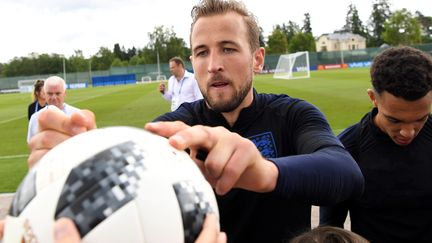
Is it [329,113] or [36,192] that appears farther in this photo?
[329,113]

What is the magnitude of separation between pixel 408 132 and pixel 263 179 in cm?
161

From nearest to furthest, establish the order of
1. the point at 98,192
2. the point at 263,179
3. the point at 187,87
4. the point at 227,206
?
the point at 98,192 < the point at 263,179 < the point at 227,206 < the point at 187,87

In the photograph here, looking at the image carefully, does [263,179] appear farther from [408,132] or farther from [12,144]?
[12,144]

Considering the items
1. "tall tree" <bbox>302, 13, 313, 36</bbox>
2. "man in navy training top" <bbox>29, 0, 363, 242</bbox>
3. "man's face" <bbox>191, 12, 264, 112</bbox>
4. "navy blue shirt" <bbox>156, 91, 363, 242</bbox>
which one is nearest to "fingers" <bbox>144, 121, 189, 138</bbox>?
"man in navy training top" <bbox>29, 0, 363, 242</bbox>

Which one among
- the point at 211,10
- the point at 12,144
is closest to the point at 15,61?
the point at 12,144

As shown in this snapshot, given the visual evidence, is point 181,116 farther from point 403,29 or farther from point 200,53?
point 403,29

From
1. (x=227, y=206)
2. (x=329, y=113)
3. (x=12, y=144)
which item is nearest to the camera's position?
(x=227, y=206)

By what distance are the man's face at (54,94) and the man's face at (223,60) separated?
5.38 metres

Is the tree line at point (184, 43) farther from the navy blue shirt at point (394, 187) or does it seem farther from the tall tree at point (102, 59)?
the navy blue shirt at point (394, 187)

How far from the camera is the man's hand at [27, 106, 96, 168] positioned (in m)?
1.38

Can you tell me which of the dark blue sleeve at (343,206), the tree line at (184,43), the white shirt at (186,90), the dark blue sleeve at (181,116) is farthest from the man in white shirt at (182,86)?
the tree line at (184,43)

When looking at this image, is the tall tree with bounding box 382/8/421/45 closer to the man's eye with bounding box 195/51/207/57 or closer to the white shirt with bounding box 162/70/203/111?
the white shirt with bounding box 162/70/203/111

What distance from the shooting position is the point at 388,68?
2.77 metres

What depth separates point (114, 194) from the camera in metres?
1.07
